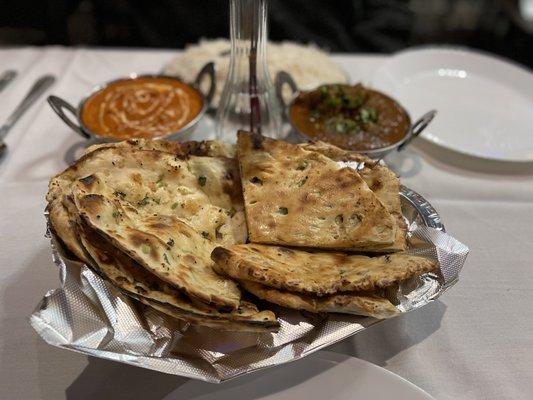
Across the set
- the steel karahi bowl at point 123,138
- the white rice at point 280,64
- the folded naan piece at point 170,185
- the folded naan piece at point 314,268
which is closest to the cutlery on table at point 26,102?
the steel karahi bowl at point 123,138

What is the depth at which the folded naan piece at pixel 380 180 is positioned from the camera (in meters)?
1.14

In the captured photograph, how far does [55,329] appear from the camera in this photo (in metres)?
0.93

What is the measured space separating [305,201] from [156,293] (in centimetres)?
42

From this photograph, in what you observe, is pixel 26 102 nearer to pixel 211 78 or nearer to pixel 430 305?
pixel 211 78

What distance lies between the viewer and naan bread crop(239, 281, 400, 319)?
960 mm

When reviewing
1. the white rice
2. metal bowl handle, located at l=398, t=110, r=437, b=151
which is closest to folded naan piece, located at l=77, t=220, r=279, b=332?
metal bowl handle, located at l=398, t=110, r=437, b=151

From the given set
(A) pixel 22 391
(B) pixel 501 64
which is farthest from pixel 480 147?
(A) pixel 22 391

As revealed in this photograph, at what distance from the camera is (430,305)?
4.27 feet

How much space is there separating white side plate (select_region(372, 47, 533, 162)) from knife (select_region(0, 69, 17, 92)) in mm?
1593

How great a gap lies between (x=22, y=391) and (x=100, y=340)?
12.2 inches

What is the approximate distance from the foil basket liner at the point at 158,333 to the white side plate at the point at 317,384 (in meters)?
0.08

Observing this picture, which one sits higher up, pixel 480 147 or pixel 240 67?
pixel 240 67

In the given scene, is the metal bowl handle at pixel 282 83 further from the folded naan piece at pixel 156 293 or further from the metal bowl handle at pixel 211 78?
the folded naan piece at pixel 156 293

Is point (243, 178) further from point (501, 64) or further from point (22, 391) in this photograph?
point (501, 64)
